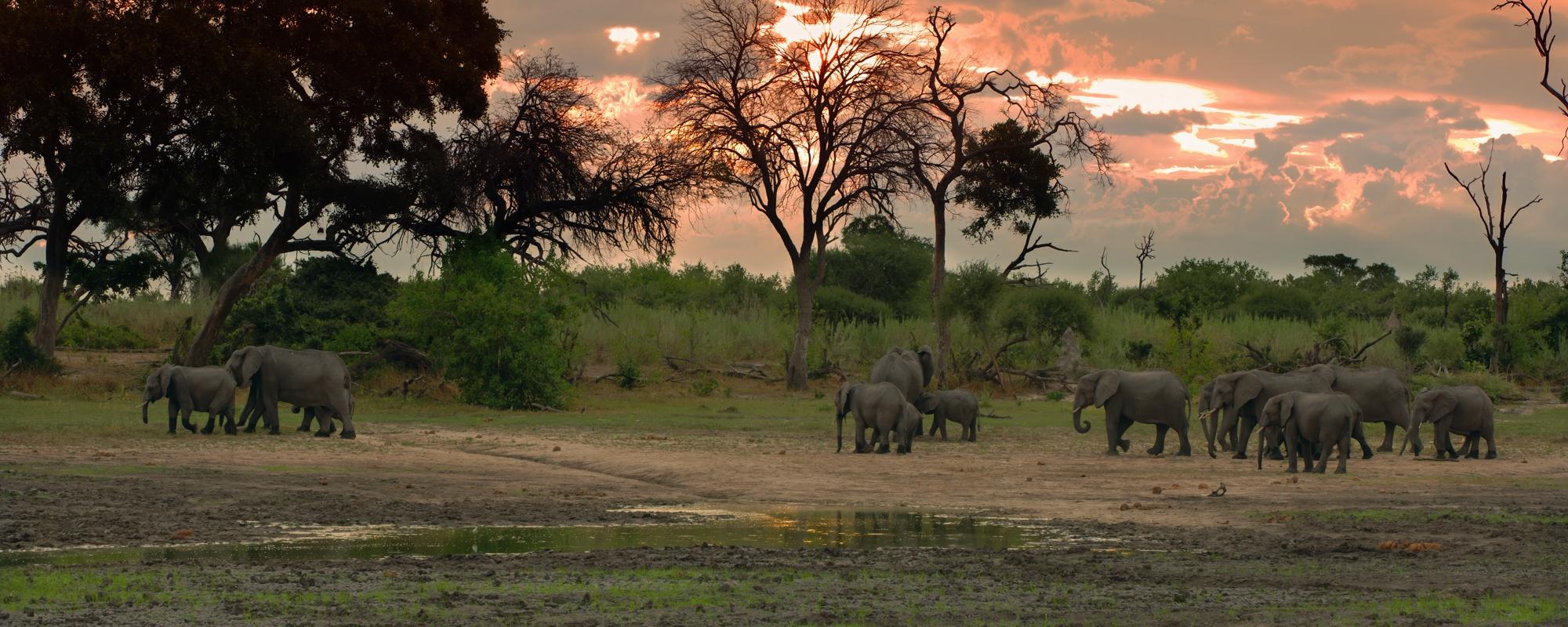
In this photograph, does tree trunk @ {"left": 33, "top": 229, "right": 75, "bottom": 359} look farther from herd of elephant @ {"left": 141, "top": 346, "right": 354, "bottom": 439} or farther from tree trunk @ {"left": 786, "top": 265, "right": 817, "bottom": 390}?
tree trunk @ {"left": 786, "top": 265, "right": 817, "bottom": 390}

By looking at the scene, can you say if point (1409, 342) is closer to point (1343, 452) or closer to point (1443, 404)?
point (1443, 404)

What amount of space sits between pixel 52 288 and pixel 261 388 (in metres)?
13.2

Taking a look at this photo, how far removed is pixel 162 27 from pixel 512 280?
321 inches

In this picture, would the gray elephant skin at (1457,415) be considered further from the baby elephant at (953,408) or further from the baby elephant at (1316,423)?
the baby elephant at (953,408)

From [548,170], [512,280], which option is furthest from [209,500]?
[548,170]

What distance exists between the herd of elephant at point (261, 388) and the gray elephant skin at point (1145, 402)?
1024 centimetres

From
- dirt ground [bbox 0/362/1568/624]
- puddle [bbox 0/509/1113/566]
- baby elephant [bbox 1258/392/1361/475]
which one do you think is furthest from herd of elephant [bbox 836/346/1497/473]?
puddle [bbox 0/509/1113/566]

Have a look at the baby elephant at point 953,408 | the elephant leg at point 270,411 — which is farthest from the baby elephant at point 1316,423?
the elephant leg at point 270,411

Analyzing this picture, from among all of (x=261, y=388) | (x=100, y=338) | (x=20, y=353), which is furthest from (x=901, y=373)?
(x=100, y=338)

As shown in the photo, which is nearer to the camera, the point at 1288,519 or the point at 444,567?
the point at 444,567

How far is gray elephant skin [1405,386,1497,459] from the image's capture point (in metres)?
19.8

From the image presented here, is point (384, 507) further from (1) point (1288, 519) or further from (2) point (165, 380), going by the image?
(2) point (165, 380)

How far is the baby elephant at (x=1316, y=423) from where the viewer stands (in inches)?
683

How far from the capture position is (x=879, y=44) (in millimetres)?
39062
